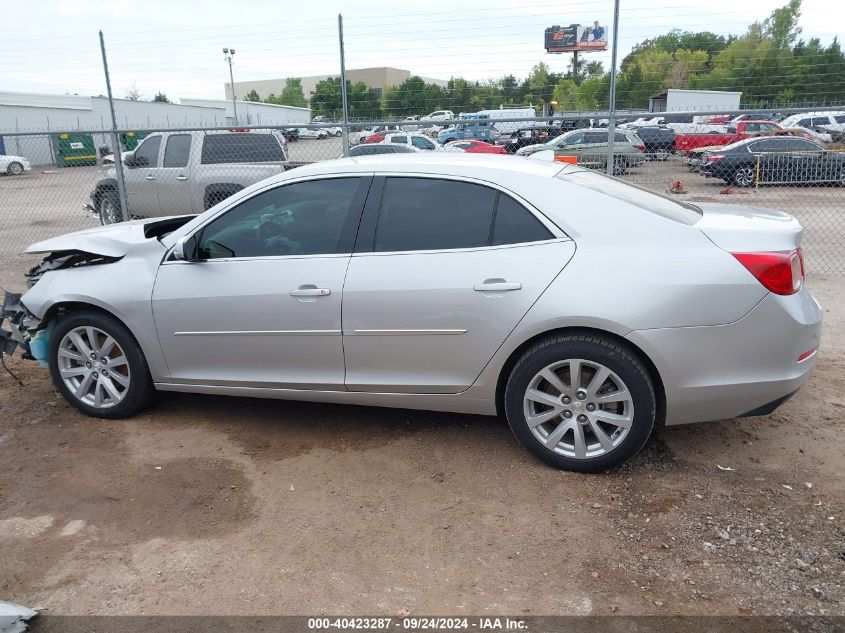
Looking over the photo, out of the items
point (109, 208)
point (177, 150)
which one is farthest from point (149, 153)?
point (109, 208)

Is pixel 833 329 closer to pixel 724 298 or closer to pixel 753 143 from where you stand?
pixel 724 298

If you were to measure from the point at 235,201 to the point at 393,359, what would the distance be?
4.63 ft

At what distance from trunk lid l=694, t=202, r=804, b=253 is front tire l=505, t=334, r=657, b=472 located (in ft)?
2.42

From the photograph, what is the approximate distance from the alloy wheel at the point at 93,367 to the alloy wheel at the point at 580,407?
2.64 metres

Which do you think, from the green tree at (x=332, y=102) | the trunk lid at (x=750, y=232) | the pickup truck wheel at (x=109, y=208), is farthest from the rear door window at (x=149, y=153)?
the trunk lid at (x=750, y=232)

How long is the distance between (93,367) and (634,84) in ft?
28.9

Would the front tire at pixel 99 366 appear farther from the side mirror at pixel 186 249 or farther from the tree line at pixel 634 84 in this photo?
the tree line at pixel 634 84

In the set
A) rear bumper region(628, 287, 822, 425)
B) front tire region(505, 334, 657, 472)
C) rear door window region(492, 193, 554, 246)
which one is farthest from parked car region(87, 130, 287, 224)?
rear bumper region(628, 287, 822, 425)

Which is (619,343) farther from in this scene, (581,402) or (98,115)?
(98,115)

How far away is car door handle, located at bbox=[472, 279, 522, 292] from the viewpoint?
3.51 m

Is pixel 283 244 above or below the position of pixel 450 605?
above

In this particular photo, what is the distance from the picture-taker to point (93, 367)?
4441 millimetres

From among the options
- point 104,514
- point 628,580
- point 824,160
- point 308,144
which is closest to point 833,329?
point 628,580

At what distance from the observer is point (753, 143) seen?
17.6m
